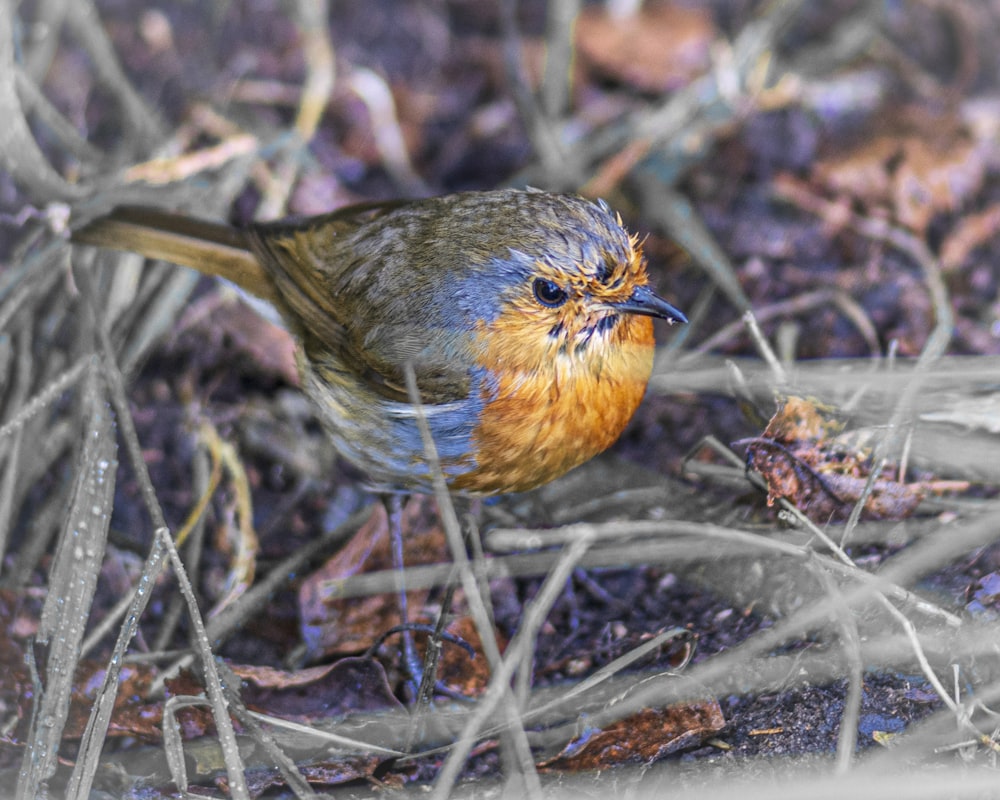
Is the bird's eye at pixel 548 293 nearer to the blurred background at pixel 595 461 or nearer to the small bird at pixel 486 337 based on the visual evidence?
the small bird at pixel 486 337

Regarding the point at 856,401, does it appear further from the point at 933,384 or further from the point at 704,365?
the point at 704,365

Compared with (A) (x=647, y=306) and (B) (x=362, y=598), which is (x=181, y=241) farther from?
(A) (x=647, y=306)

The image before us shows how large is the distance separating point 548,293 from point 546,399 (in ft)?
0.92

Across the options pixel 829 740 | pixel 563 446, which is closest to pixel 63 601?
pixel 563 446

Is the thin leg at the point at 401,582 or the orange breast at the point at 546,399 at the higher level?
the orange breast at the point at 546,399

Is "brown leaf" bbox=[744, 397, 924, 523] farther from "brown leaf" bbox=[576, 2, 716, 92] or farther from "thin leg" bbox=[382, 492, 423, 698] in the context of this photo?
"brown leaf" bbox=[576, 2, 716, 92]

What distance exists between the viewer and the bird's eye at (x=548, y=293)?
282cm

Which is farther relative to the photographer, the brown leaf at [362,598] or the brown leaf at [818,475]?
the brown leaf at [362,598]

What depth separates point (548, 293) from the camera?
2.83 metres

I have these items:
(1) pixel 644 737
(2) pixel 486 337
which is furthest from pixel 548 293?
(1) pixel 644 737

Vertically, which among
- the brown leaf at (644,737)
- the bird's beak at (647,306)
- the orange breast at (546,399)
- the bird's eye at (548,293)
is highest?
the bird's eye at (548,293)

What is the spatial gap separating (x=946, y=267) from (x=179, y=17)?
358 cm

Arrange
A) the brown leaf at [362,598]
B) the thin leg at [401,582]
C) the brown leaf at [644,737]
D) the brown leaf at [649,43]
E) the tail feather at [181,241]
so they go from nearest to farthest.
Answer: the brown leaf at [644,737]
the thin leg at [401,582]
the brown leaf at [362,598]
the tail feather at [181,241]
the brown leaf at [649,43]

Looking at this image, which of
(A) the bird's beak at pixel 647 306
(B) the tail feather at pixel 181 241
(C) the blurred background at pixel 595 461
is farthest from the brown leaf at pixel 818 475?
(B) the tail feather at pixel 181 241
